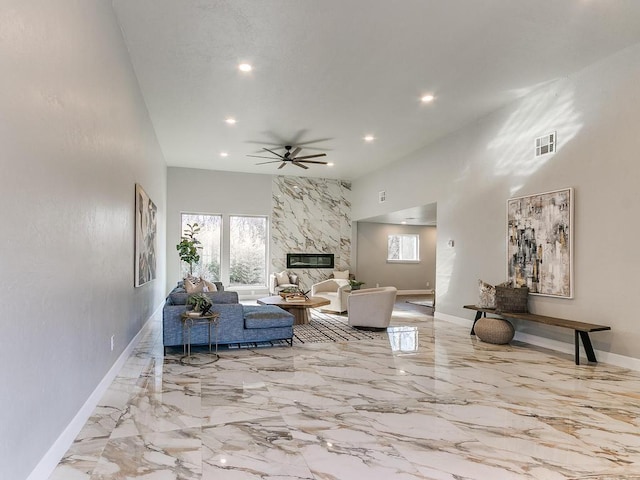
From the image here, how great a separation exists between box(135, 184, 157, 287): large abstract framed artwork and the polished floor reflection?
A: 3.65 ft

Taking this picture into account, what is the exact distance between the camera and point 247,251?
10594 millimetres

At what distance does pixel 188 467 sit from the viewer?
86.1 inches

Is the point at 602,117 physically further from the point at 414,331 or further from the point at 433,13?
the point at 414,331

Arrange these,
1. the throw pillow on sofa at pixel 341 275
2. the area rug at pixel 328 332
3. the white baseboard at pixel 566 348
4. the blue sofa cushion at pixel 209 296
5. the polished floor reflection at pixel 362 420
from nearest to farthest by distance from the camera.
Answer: the polished floor reflection at pixel 362 420 < the white baseboard at pixel 566 348 < the blue sofa cushion at pixel 209 296 < the area rug at pixel 328 332 < the throw pillow on sofa at pixel 341 275

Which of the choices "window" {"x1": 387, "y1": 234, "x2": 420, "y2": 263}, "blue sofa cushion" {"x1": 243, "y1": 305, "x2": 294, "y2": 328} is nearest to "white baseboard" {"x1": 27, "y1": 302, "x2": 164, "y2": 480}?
"blue sofa cushion" {"x1": 243, "y1": 305, "x2": 294, "y2": 328}

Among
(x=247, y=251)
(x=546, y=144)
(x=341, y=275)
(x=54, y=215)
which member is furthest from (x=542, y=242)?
(x=247, y=251)

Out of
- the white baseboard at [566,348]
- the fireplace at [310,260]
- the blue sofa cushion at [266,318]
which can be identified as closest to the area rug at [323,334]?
the blue sofa cushion at [266,318]

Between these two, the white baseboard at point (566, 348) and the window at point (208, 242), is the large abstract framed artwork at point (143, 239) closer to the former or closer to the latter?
the window at point (208, 242)

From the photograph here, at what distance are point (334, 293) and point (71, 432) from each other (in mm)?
6055

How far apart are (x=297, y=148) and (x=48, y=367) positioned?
20.5 feet

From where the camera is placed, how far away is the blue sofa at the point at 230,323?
460 cm

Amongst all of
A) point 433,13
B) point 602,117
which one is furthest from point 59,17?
point 602,117

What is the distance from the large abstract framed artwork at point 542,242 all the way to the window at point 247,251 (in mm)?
6745

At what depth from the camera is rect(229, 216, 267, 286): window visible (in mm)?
10445
